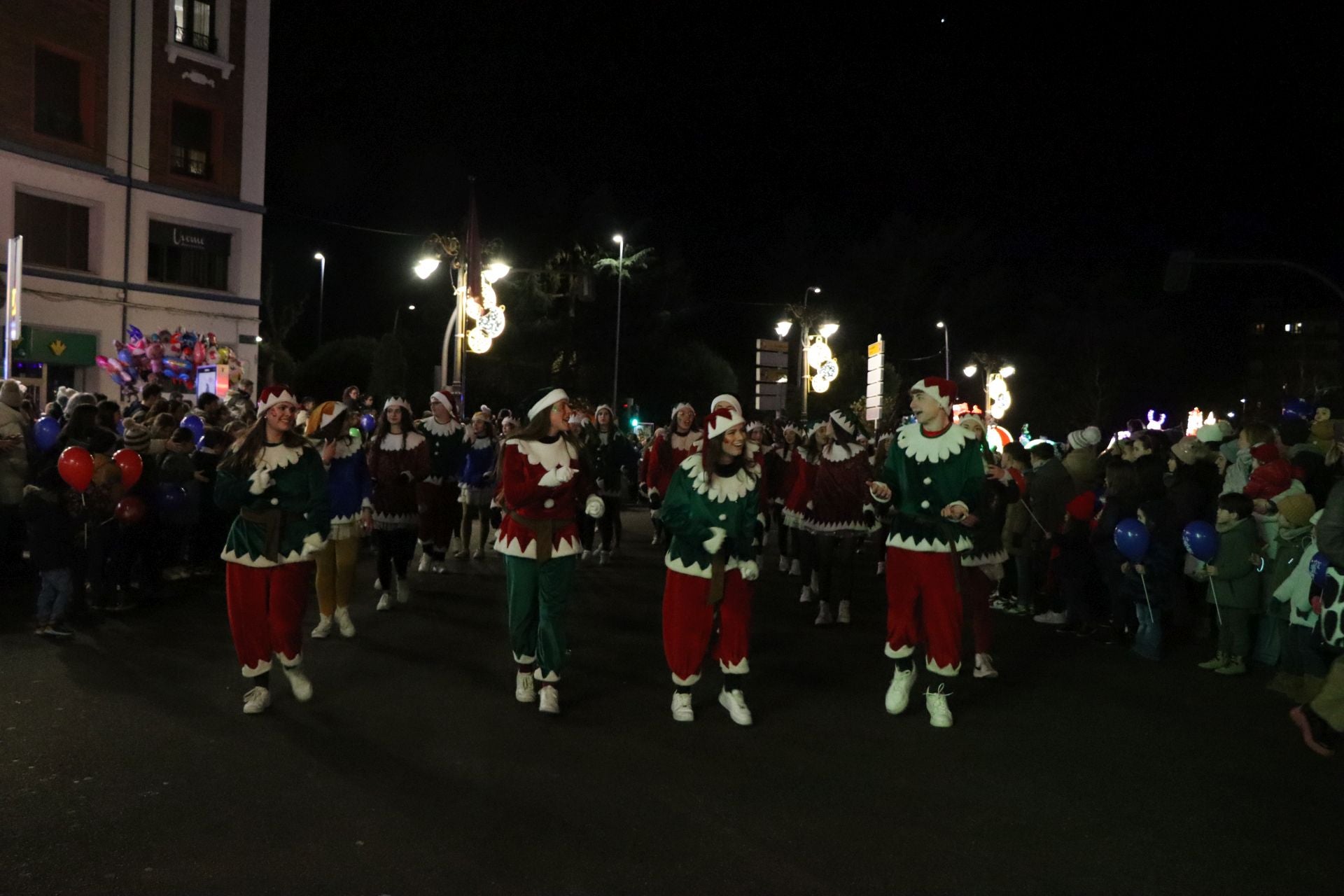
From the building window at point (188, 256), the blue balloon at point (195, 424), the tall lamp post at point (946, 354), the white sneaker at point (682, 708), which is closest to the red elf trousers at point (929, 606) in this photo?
the white sneaker at point (682, 708)

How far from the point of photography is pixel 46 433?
9.68 metres

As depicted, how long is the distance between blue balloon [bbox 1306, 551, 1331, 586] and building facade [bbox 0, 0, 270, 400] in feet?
81.9

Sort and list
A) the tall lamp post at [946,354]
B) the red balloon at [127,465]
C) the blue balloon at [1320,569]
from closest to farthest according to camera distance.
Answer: the blue balloon at [1320,569]
the red balloon at [127,465]
the tall lamp post at [946,354]

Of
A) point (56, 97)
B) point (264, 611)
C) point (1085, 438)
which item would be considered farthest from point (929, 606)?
point (56, 97)

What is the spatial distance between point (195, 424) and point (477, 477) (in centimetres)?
342

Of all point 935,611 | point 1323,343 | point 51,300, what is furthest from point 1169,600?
point 1323,343

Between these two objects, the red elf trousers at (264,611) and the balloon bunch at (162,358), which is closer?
the red elf trousers at (264,611)

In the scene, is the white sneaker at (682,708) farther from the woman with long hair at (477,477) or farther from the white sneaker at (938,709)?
the woman with long hair at (477,477)

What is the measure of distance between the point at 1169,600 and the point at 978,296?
58626 millimetres

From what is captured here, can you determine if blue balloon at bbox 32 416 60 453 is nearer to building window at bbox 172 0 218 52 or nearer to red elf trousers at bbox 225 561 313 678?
red elf trousers at bbox 225 561 313 678

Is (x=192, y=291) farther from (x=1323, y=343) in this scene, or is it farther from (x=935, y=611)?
(x=1323, y=343)

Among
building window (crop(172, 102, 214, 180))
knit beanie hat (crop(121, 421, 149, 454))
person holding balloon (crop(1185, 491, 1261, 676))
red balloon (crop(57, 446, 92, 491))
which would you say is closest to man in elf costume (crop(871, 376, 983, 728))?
person holding balloon (crop(1185, 491, 1261, 676))

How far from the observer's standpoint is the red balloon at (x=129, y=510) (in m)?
9.89

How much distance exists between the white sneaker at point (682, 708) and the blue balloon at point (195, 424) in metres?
7.95
